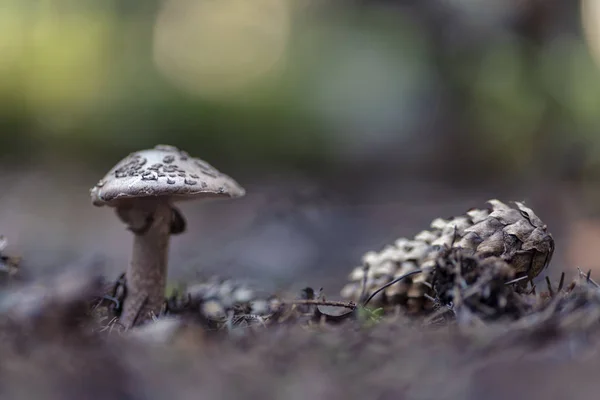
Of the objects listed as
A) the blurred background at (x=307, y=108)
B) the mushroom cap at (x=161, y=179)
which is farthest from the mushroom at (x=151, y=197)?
the blurred background at (x=307, y=108)

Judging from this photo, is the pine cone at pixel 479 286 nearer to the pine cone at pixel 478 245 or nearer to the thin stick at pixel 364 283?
the pine cone at pixel 478 245

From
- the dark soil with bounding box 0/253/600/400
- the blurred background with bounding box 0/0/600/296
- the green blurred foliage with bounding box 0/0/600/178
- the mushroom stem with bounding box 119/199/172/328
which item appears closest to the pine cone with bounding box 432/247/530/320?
the dark soil with bounding box 0/253/600/400

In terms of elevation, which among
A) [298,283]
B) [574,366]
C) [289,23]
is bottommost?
[298,283]

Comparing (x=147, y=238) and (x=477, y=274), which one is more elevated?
(x=477, y=274)

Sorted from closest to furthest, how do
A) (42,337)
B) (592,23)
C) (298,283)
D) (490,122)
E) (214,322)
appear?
(42,337) → (214,322) → (298,283) → (592,23) → (490,122)

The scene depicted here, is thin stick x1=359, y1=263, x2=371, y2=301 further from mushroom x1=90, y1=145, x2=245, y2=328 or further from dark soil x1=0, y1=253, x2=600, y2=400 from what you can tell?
dark soil x1=0, y1=253, x2=600, y2=400

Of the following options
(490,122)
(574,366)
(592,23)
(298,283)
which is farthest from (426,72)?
(574,366)

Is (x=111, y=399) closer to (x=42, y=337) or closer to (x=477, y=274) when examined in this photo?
(x=42, y=337)
